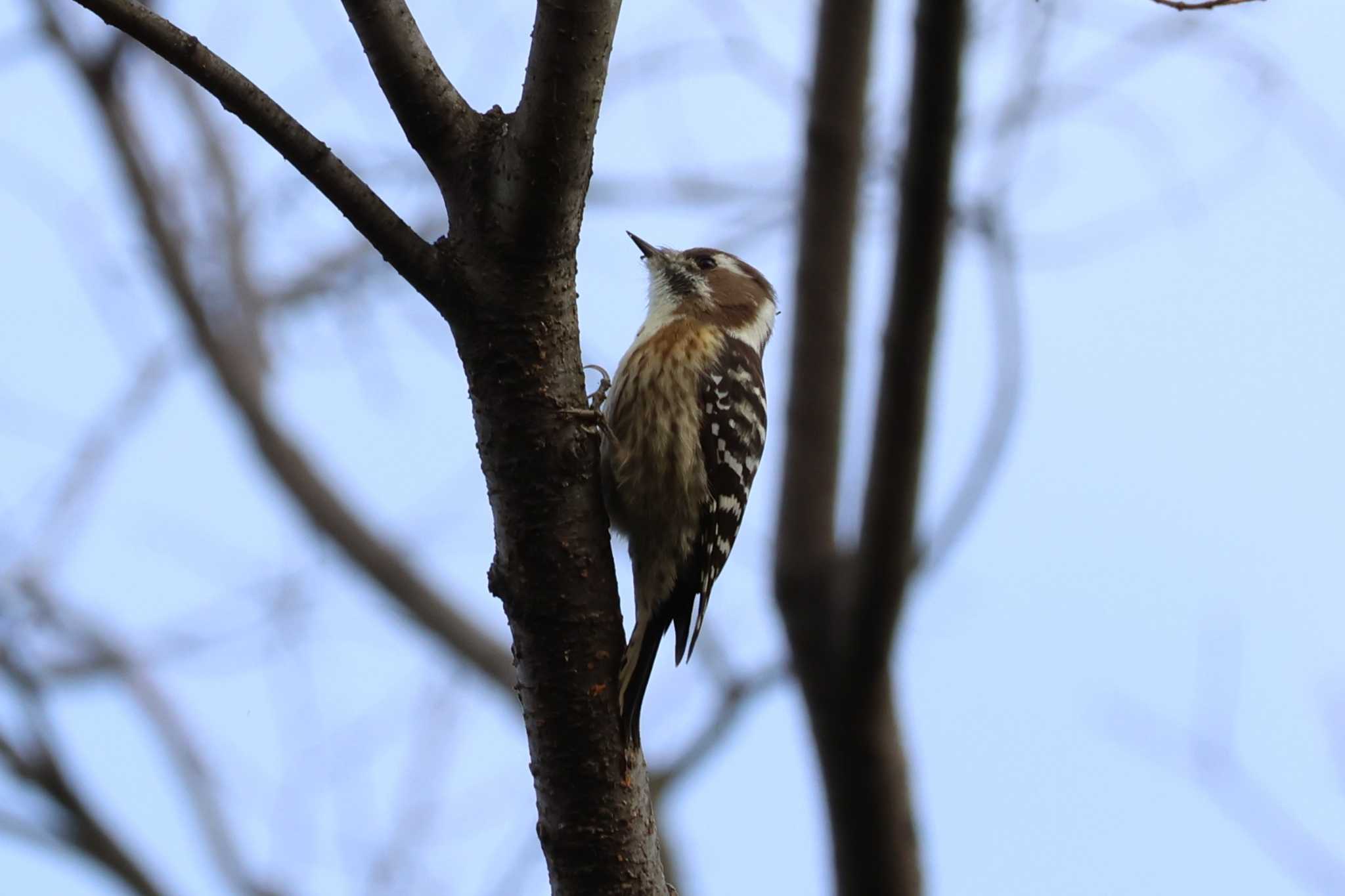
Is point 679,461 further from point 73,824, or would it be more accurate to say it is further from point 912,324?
point 73,824

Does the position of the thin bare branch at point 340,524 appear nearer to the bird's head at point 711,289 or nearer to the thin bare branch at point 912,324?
the bird's head at point 711,289

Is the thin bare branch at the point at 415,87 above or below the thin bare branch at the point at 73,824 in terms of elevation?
above

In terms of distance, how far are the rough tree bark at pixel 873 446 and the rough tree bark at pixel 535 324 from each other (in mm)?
557

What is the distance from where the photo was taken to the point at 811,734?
3264mm

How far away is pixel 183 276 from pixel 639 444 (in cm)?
416

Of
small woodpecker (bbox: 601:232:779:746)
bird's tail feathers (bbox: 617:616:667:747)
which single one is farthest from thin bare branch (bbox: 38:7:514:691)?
bird's tail feathers (bbox: 617:616:667:747)

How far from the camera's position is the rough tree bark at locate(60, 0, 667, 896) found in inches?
93.7

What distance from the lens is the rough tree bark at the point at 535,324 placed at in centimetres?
238

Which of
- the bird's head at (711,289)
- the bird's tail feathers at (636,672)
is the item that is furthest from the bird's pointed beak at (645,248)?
the bird's tail feathers at (636,672)

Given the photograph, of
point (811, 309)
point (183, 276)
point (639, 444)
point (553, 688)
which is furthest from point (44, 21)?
point (553, 688)

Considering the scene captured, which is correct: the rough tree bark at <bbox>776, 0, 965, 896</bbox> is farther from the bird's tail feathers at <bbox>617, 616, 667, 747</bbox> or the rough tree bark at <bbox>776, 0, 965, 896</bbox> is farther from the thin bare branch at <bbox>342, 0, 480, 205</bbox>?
the thin bare branch at <bbox>342, 0, 480, 205</bbox>

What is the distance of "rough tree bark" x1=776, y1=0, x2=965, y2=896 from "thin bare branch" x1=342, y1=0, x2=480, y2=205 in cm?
92

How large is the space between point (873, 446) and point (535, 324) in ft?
2.71

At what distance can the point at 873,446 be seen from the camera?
2963mm
